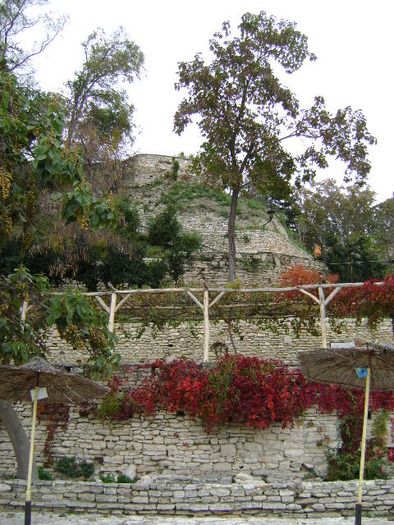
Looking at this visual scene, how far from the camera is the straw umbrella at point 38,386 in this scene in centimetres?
722

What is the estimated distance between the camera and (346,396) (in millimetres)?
10500

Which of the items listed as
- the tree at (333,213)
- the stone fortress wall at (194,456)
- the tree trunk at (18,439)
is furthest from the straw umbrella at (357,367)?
the tree at (333,213)

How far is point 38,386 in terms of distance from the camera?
7.70 m

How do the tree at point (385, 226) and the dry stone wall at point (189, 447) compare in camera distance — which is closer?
the dry stone wall at point (189, 447)

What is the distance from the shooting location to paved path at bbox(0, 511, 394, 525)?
7812 millimetres

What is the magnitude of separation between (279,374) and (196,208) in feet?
54.1

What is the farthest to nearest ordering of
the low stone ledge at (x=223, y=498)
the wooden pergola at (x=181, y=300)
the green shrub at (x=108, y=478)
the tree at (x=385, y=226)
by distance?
the tree at (x=385, y=226) < the wooden pergola at (x=181, y=300) < the green shrub at (x=108, y=478) < the low stone ledge at (x=223, y=498)

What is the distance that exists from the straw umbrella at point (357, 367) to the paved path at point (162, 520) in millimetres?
1261

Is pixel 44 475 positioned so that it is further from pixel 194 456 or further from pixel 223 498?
pixel 223 498

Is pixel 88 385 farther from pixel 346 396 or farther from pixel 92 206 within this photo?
pixel 346 396

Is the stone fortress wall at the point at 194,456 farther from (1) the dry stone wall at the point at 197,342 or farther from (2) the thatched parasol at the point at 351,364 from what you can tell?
(2) the thatched parasol at the point at 351,364

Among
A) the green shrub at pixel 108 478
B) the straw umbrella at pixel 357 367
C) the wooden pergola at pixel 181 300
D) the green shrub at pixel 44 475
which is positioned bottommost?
the green shrub at pixel 44 475

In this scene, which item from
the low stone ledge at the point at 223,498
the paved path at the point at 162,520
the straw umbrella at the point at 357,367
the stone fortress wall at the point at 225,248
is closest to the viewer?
the straw umbrella at the point at 357,367

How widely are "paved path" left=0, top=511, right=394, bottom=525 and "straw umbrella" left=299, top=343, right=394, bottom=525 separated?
49.6 inches
